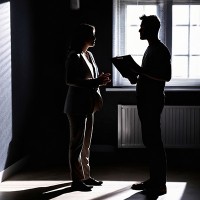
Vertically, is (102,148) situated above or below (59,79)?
below

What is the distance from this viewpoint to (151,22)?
3613 millimetres

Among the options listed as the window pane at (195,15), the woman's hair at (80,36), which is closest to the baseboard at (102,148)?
the window pane at (195,15)

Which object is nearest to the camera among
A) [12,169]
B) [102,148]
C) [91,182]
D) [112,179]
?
[91,182]

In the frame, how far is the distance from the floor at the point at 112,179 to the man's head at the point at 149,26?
1389 millimetres

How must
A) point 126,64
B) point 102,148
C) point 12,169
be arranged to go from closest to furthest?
point 126,64 < point 12,169 < point 102,148

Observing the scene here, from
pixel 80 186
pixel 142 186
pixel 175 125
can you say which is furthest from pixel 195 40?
pixel 80 186

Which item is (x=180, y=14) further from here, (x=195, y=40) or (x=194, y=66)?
(x=194, y=66)

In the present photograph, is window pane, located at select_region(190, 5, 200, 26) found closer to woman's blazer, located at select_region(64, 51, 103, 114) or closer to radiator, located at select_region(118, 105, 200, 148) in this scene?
radiator, located at select_region(118, 105, 200, 148)

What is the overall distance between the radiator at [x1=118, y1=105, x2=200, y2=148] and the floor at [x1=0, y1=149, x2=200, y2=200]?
0.69ft

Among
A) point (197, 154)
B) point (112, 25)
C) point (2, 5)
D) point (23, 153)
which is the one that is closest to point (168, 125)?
point (197, 154)

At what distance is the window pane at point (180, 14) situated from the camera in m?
5.48

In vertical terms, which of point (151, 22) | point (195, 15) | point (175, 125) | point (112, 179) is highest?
point (195, 15)

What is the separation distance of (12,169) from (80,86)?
4.71ft

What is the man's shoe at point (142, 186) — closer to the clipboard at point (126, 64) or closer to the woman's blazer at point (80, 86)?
the woman's blazer at point (80, 86)
